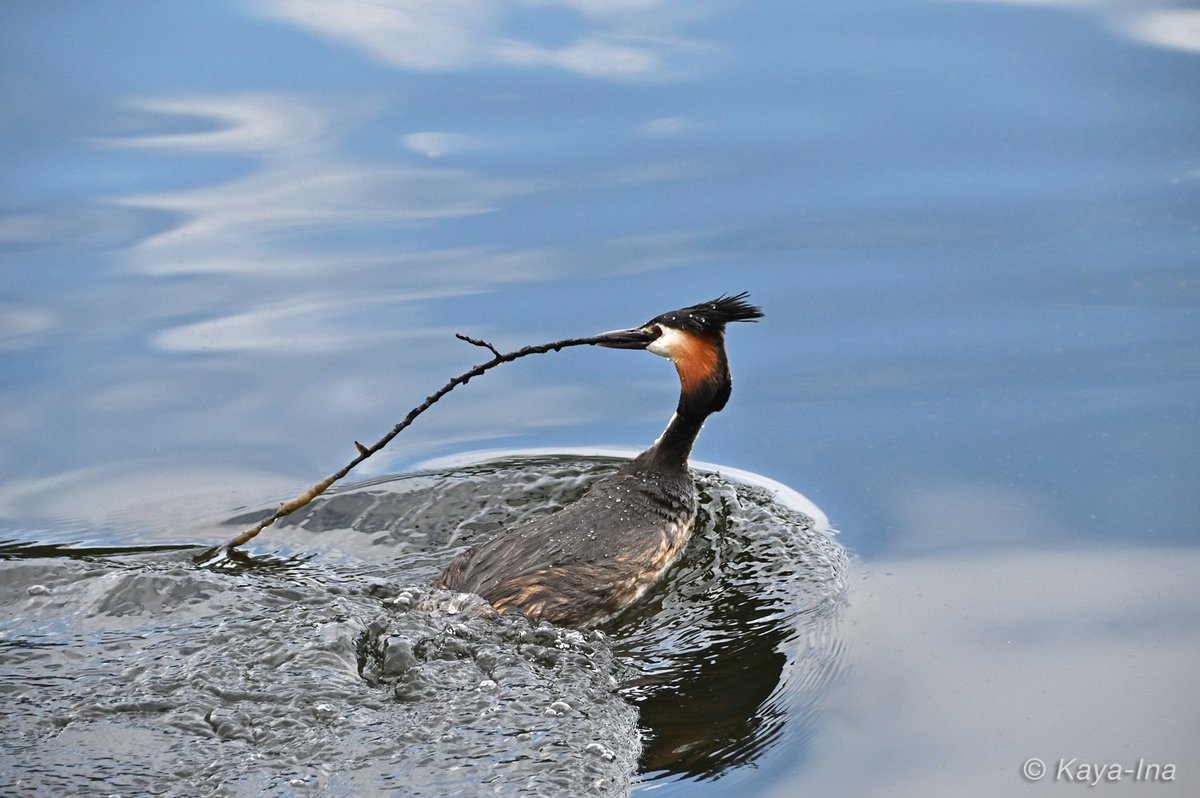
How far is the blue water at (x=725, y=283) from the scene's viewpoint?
587 cm

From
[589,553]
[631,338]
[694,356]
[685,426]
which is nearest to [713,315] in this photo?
[694,356]

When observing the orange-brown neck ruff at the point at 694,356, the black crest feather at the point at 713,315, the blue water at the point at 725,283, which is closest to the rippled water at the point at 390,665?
the blue water at the point at 725,283

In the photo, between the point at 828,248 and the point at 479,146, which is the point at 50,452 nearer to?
the point at 479,146

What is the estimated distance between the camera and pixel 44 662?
5.07 meters

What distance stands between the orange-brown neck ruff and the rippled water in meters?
0.67

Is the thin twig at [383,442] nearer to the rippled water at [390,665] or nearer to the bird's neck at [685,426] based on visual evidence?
the rippled water at [390,665]

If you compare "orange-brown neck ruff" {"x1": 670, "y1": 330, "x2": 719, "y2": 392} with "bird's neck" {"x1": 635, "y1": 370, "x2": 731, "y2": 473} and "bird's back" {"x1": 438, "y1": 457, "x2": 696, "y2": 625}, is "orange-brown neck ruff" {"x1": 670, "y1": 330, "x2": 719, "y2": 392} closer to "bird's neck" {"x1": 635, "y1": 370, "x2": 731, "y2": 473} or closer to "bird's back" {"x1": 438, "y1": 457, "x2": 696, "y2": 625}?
"bird's neck" {"x1": 635, "y1": 370, "x2": 731, "y2": 473}

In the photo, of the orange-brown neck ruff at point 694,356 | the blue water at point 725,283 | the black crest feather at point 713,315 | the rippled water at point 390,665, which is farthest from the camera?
the orange-brown neck ruff at point 694,356

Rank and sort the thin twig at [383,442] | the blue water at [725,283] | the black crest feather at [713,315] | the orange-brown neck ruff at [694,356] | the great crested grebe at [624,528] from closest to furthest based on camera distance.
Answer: the thin twig at [383,442]
the great crested grebe at [624,528]
the blue water at [725,283]
the black crest feather at [713,315]
the orange-brown neck ruff at [694,356]

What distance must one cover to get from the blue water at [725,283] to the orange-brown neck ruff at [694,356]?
0.56 meters

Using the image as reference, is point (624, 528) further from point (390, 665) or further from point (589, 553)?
point (390, 665)

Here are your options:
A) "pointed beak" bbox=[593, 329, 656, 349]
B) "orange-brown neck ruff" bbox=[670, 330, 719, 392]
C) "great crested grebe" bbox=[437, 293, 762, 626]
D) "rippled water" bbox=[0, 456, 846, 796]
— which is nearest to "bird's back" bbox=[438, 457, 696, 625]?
→ "great crested grebe" bbox=[437, 293, 762, 626]

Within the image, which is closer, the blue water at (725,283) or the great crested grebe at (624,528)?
the great crested grebe at (624,528)

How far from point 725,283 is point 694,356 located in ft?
4.35
